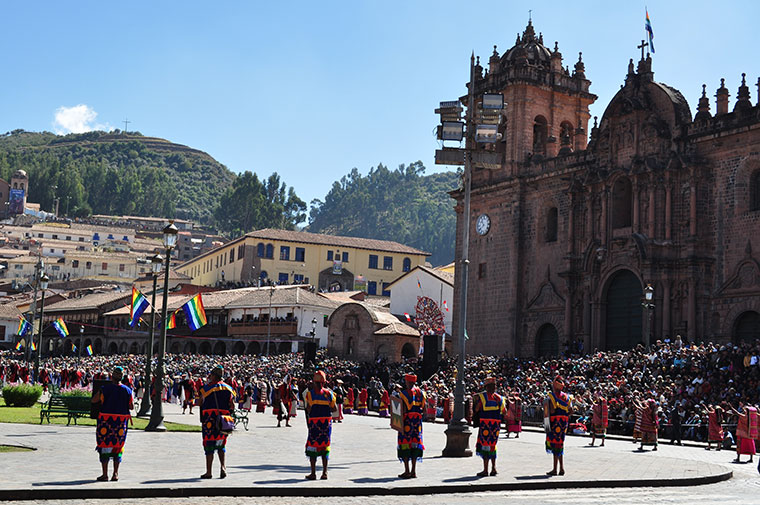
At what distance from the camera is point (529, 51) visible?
2052 inches

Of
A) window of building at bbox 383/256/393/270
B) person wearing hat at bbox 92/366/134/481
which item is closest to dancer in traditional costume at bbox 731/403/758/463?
person wearing hat at bbox 92/366/134/481

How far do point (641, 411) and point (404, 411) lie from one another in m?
11.3

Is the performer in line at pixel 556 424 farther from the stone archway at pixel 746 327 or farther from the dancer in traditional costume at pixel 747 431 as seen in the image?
the stone archway at pixel 746 327

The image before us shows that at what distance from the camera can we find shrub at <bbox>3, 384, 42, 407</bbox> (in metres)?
30.2

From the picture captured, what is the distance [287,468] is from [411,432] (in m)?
2.23

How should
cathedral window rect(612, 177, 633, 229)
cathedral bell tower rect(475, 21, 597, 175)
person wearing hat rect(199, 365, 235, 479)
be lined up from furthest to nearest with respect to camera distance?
cathedral bell tower rect(475, 21, 597, 175), cathedral window rect(612, 177, 633, 229), person wearing hat rect(199, 365, 235, 479)

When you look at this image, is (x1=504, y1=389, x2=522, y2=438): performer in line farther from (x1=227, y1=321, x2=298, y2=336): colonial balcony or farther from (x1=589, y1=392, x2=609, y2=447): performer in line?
(x1=227, y1=321, x2=298, y2=336): colonial balcony

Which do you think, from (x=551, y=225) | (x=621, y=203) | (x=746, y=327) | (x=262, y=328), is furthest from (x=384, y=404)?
(x=262, y=328)

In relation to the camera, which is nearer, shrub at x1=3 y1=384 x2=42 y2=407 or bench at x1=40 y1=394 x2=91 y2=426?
bench at x1=40 y1=394 x2=91 y2=426

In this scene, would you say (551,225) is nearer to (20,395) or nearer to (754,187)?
(754,187)

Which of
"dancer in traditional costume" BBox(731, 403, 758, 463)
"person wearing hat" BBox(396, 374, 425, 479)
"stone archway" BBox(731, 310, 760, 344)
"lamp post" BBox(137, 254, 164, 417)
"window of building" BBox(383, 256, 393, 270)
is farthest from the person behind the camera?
"window of building" BBox(383, 256, 393, 270)

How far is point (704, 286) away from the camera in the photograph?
39469mm

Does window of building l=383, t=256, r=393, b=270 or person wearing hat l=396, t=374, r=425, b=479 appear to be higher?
window of building l=383, t=256, r=393, b=270

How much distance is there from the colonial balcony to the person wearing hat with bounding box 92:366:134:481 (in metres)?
56.1
